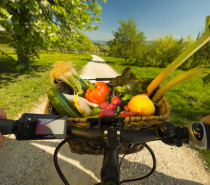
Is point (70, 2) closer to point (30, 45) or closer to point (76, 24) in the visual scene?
point (76, 24)

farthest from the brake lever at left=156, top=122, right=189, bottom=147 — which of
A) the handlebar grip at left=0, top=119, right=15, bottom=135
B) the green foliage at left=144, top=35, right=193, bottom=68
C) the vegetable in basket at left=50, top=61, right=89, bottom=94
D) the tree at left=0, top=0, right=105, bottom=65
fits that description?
the green foliage at left=144, top=35, right=193, bottom=68

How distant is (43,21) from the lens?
251 inches

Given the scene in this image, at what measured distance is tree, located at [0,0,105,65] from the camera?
5.66m

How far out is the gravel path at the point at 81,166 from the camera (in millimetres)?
2143

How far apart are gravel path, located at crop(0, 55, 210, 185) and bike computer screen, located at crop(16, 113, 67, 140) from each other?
1733 mm

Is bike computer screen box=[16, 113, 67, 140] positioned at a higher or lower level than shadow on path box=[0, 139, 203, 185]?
higher

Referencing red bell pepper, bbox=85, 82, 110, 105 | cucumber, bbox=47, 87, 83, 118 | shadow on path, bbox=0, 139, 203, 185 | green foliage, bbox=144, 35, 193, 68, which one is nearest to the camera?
cucumber, bbox=47, 87, 83, 118

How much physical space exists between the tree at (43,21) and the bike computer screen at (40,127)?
19.7 ft

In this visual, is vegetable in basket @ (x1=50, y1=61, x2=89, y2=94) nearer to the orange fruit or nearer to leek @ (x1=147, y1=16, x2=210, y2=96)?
the orange fruit

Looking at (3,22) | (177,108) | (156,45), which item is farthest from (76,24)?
(156,45)

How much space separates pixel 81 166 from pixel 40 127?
1.92m

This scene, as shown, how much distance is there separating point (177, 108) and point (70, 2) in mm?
6122

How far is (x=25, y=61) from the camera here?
33.3ft

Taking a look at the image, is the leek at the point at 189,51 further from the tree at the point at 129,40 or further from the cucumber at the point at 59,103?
the tree at the point at 129,40
